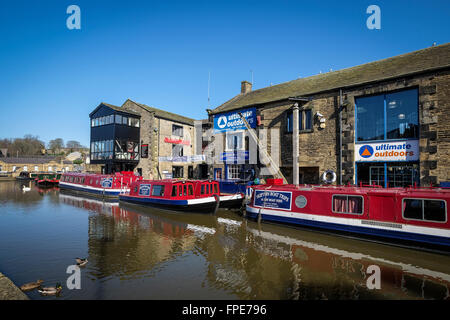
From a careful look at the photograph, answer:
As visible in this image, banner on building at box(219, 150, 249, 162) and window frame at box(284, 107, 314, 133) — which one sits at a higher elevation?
window frame at box(284, 107, 314, 133)

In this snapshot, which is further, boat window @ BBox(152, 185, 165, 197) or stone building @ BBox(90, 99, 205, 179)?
stone building @ BBox(90, 99, 205, 179)

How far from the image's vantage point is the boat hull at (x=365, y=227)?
746 centimetres

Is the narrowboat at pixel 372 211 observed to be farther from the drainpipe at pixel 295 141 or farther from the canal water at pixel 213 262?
the drainpipe at pixel 295 141

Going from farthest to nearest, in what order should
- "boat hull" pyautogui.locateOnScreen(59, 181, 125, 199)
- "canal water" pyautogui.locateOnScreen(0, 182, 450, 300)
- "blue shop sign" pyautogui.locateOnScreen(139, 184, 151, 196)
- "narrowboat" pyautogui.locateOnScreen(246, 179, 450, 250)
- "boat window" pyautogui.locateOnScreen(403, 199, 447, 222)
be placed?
1. "boat hull" pyautogui.locateOnScreen(59, 181, 125, 199)
2. "blue shop sign" pyautogui.locateOnScreen(139, 184, 151, 196)
3. "narrowboat" pyautogui.locateOnScreen(246, 179, 450, 250)
4. "boat window" pyautogui.locateOnScreen(403, 199, 447, 222)
5. "canal water" pyautogui.locateOnScreen(0, 182, 450, 300)

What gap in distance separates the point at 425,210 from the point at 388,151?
20.4ft

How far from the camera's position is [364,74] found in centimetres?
1497

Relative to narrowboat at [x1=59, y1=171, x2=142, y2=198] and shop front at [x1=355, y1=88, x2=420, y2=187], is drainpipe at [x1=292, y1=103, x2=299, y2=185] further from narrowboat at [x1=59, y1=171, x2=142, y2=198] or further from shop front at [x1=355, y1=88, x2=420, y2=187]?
narrowboat at [x1=59, y1=171, x2=142, y2=198]

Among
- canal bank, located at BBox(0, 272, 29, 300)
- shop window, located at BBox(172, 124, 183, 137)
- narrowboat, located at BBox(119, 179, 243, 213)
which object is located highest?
shop window, located at BBox(172, 124, 183, 137)

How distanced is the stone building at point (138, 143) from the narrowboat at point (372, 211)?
16.8 meters

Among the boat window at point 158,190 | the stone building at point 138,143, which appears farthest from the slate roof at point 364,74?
the stone building at point 138,143

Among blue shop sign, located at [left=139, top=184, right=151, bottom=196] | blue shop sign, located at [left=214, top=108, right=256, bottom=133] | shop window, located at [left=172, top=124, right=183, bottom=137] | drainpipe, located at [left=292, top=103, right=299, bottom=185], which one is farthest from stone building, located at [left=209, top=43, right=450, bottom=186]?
shop window, located at [left=172, top=124, right=183, bottom=137]

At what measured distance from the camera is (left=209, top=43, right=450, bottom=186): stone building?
38.2ft
